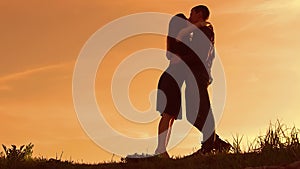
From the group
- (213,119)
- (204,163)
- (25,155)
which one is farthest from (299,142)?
(25,155)

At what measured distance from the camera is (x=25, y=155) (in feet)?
36.9

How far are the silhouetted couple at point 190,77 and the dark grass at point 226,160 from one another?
96 centimetres

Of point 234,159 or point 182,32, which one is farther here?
point 182,32

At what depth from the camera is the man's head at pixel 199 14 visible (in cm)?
1160

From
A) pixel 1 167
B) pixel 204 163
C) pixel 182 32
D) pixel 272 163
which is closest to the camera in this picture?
pixel 272 163

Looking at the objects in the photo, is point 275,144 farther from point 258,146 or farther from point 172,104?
point 172,104

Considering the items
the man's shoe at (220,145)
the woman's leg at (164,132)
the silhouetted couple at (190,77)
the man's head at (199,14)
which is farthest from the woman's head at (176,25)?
the man's shoe at (220,145)

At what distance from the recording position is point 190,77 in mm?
11641

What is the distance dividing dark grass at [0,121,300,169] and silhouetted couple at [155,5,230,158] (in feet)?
3.16

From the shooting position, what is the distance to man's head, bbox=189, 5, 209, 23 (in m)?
11.6

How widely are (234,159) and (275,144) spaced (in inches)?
22.4

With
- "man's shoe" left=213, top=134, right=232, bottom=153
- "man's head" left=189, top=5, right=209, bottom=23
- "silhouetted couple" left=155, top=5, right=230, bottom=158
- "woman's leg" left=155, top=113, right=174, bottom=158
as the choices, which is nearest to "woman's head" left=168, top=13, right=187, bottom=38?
"silhouetted couple" left=155, top=5, right=230, bottom=158

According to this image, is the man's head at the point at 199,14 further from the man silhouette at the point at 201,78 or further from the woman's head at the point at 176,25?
the woman's head at the point at 176,25

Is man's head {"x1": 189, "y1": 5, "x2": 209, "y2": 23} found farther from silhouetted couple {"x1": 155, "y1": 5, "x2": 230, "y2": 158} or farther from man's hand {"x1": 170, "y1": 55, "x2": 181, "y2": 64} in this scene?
man's hand {"x1": 170, "y1": 55, "x2": 181, "y2": 64}
